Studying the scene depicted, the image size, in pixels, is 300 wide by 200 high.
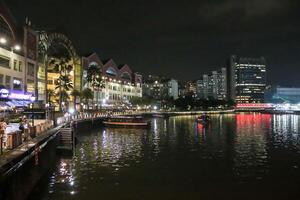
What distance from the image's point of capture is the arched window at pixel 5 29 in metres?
80.1

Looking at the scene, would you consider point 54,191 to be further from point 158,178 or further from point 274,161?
point 274,161

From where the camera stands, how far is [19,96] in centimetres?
7262

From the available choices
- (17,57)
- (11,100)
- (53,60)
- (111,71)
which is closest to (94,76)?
(53,60)

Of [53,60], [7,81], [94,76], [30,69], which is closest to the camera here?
[7,81]

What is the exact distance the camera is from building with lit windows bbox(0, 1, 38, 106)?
8025 centimetres

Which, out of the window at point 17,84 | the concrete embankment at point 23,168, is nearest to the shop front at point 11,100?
the window at point 17,84

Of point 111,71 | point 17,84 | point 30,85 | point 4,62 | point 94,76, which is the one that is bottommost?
point 17,84

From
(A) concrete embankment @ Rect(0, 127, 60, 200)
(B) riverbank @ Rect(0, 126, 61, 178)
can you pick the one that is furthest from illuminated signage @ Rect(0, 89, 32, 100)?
(B) riverbank @ Rect(0, 126, 61, 178)

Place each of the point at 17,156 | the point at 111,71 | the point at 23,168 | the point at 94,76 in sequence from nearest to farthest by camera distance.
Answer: the point at 17,156 → the point at 23,168 → the point at 94,76 → the point at 111,71

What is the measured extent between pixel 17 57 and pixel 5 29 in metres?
8.45

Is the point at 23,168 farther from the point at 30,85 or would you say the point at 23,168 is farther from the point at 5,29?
the point at 30,85

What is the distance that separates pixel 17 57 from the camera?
88.8 meters

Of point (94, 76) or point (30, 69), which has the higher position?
point (94, 76)

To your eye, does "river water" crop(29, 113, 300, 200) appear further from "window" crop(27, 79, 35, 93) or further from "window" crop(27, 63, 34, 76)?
"window" crop(27, 63, 34, 76)
